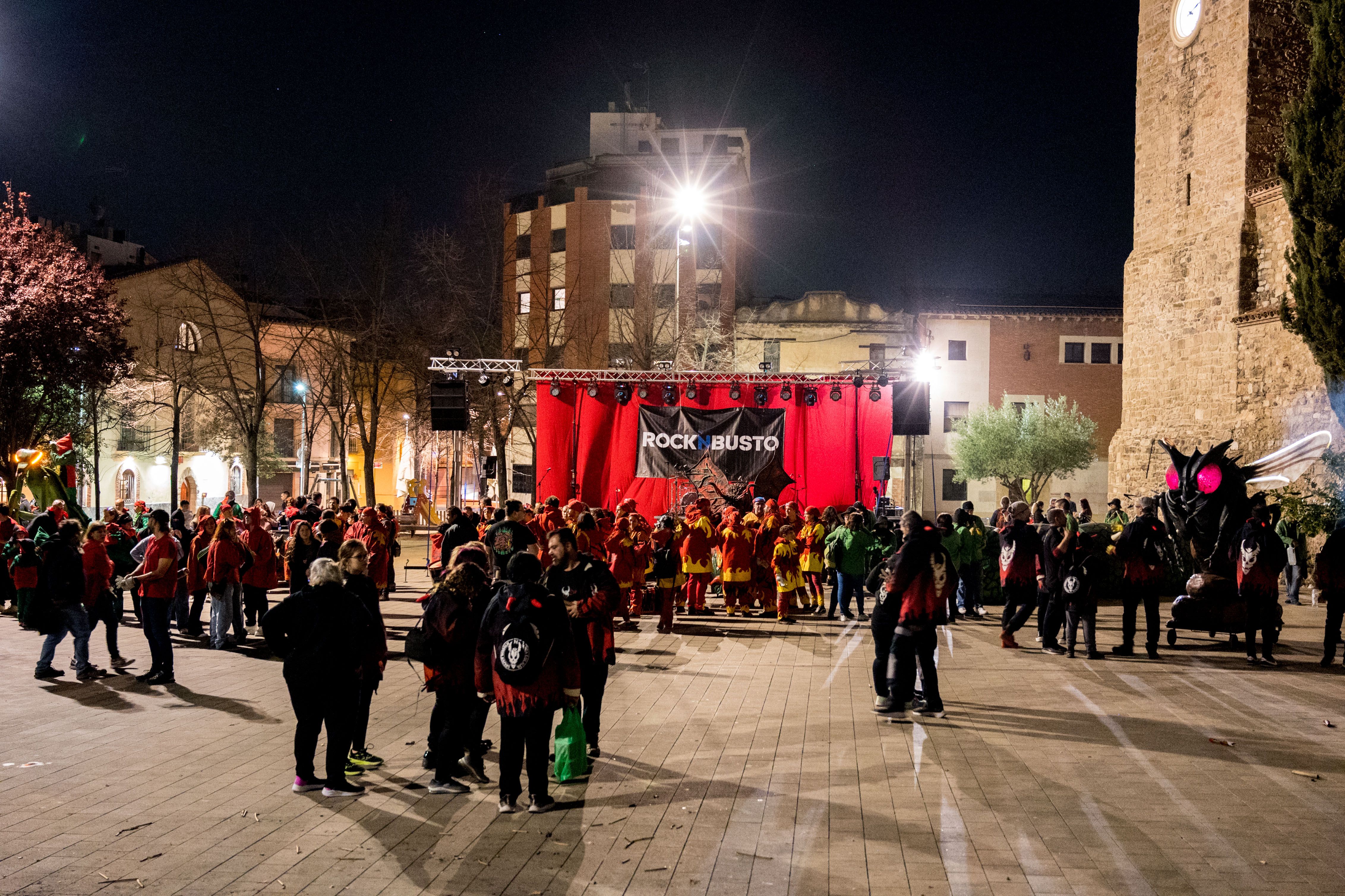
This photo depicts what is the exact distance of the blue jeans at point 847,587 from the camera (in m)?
15.6

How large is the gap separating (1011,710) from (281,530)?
1597 centimetres

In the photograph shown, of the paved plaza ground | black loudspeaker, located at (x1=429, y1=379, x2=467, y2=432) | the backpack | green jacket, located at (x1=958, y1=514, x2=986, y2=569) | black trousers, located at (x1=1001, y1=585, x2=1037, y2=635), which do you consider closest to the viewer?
the paved plaza ground

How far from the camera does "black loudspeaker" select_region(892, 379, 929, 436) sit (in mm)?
20516

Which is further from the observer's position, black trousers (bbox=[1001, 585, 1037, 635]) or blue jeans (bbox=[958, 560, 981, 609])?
blue jeans (bbox=[958, 560, 981, 609])

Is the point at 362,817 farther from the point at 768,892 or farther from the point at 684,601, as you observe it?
the point at 684,601

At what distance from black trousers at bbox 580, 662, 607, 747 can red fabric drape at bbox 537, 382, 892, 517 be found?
1354 centimetres

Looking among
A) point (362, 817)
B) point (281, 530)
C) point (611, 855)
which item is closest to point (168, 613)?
point (362, 817)

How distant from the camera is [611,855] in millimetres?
5363

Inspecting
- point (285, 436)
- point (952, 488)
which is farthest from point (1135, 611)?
point (285, 436)

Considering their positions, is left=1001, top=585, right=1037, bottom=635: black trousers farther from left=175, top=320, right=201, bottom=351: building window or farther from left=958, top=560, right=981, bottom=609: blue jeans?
left=175, top=320, right=201, bottom=351: building window

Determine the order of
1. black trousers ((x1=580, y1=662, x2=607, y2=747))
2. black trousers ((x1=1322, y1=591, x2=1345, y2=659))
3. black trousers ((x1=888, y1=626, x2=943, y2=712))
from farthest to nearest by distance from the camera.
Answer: black trousers ((x1=1322, y1=591, x2=1345, y2=659)), black trousers ((x1=888, y1=626, x2=943, y2=712)), black trousers ((x1=580, y1=662, x2=607, y2=747))

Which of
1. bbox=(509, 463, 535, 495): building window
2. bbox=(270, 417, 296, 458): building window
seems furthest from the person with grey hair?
bbox=(270, 417, 296, 458): building window

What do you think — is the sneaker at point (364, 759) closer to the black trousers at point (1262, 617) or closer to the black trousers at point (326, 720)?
the black trousers at point (326, 720)

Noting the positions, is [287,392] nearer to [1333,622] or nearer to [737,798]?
[1333,622]
